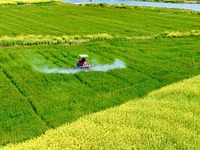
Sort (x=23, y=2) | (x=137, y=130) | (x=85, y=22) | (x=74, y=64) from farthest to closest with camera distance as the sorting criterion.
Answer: (x=23, y=2)
(x=85, y=22)
(x=74, y=64)
(x=137, y=130)

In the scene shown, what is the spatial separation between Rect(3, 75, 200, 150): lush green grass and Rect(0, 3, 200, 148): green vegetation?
2.69m

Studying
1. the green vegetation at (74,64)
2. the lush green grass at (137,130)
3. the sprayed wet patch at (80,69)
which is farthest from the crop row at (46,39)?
the lush green grass at (137,130)

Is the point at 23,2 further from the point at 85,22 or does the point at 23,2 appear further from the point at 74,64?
the point at 74,64

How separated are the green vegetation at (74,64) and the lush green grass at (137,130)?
2.69 meters

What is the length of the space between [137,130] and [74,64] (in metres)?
15.5

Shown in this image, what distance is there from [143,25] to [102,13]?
1537 centimetres

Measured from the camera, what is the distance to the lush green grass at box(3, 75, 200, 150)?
45.4 feet

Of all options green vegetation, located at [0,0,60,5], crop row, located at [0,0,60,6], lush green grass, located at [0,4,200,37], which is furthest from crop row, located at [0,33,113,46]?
green vegetation, located at [0,0,60,5]

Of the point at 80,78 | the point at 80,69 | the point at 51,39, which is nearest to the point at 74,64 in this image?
the point at 80,69

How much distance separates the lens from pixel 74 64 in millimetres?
29609

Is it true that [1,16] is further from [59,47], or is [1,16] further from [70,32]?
[59,47]

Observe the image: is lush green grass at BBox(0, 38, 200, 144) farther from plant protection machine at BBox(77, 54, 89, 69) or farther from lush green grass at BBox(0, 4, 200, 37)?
lush green grass at BBox(0, 4, 200, 37)

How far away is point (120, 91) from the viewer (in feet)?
77.3

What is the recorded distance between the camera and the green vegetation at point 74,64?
20.0 metres
